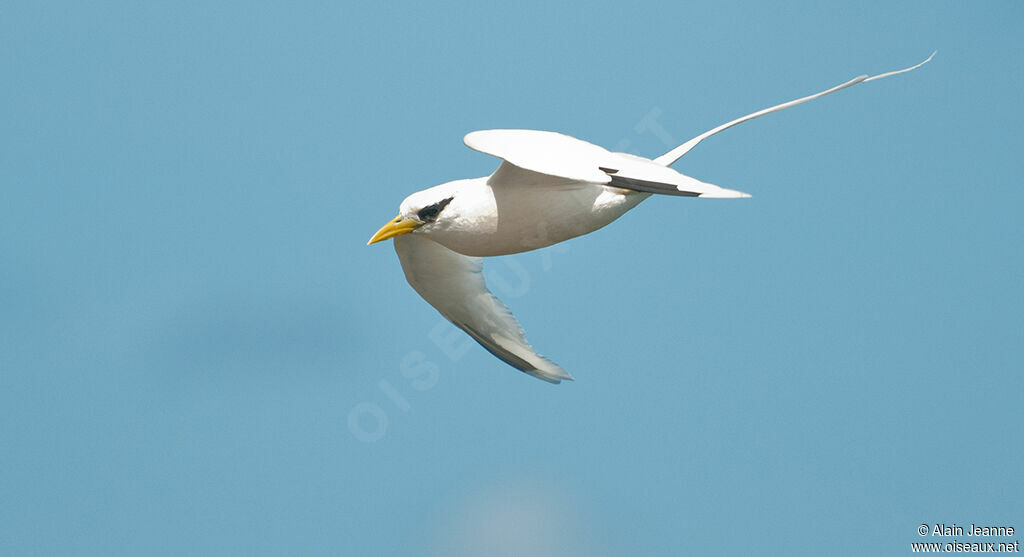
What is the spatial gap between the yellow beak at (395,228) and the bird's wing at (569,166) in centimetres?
63

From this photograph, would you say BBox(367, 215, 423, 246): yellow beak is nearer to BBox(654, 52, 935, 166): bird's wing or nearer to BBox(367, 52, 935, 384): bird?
BBox(367, 52, 935, 384): bird

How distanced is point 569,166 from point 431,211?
1.37 meters

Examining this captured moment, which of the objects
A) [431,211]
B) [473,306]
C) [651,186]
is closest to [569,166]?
[651,186]

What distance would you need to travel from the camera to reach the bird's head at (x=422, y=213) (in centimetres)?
849

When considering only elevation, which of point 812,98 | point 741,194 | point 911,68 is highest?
point 911,68

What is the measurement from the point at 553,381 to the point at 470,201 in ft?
6.68

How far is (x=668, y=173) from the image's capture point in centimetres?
767

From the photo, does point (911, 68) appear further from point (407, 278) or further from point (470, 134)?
point (407, 278)

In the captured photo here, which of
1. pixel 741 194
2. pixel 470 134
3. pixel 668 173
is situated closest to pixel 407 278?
pixel 470 134

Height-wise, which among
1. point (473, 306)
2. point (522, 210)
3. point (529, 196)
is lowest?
point (473, 306)

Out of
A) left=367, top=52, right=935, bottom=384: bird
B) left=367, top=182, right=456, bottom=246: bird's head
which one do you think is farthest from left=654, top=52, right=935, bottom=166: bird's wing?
left=367, top=182, right=456, bottom=246: bird's head

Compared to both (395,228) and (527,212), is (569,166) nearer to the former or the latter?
(527,212)

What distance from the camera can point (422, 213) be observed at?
8.54 m

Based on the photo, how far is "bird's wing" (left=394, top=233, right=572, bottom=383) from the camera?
9.84 meters
